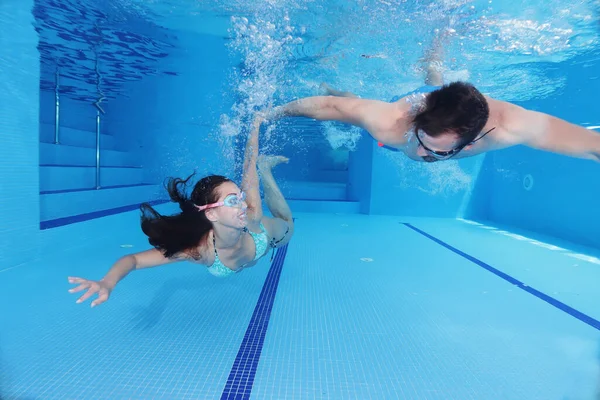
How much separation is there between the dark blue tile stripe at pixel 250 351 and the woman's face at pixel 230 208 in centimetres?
96

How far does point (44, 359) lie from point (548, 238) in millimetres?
9835

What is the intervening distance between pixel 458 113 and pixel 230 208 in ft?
5.61

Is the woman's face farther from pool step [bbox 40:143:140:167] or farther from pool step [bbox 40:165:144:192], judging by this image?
pool step [bbox 40:143:140:167]

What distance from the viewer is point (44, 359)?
247 cm

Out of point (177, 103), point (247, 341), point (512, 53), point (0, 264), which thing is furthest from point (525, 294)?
point (177, 103)

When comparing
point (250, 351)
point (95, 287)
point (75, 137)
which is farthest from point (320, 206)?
point (95, 287)

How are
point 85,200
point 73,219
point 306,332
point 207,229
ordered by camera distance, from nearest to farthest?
point 207,229, point 306,332, point 73,219, point 85,200

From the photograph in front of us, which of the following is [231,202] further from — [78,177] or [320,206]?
[320,206]

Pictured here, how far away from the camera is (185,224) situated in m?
2.77

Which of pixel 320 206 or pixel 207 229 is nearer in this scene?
pixel 207 229

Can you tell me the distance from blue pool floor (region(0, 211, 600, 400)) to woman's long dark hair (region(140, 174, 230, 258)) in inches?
30.6

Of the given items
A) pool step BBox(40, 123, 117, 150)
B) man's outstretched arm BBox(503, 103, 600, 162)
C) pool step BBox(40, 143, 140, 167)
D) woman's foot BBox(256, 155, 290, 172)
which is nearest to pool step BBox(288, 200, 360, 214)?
pool step BBox(40, 143, 140, 167)

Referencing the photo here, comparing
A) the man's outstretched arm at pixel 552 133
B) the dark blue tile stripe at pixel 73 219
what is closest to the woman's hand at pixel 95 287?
the man's outstretched arm at pixel 552 133

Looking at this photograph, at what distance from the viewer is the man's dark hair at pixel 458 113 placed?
7.71 feet
